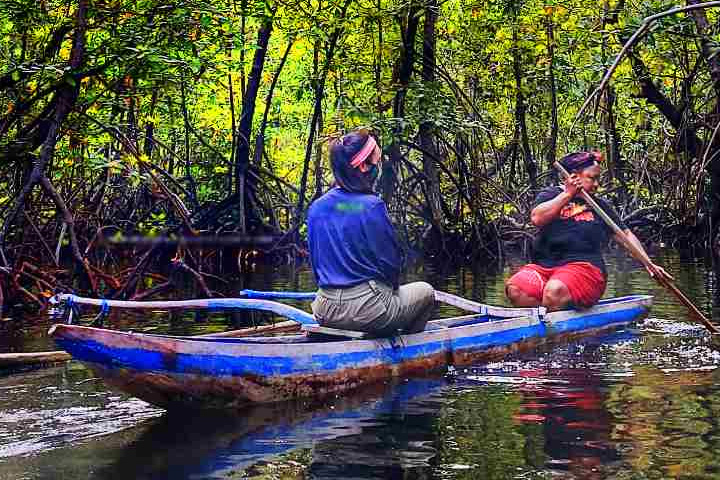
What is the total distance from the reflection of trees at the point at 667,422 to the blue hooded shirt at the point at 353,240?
1371mm

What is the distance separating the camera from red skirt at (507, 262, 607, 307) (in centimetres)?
781

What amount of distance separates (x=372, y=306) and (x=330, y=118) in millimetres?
8723

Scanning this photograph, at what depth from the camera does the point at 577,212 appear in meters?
7.82

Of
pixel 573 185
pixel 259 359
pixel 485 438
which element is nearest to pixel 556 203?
pixel 573 185

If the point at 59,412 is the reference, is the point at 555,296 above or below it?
above

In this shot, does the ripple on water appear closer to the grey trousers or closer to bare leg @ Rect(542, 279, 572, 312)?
the grey trousers

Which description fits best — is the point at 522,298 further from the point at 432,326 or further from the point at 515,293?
the point at 432,326

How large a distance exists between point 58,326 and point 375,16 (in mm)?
9175

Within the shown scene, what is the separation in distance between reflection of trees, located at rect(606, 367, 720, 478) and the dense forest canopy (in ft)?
13.3

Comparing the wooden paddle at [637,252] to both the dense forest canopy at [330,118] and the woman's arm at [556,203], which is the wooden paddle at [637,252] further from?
the dense forest canopy at [330,118]

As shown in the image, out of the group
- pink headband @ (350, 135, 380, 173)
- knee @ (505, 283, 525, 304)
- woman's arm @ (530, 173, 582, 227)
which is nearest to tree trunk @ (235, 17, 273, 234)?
knee @ (505, 283, 525, 304)

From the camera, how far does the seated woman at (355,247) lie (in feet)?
19.5

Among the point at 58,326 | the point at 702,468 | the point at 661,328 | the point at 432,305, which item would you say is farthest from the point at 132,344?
the point at 661,328

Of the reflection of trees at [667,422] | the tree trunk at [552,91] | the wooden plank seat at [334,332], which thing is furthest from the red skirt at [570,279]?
the tree trunk at [552,91]
